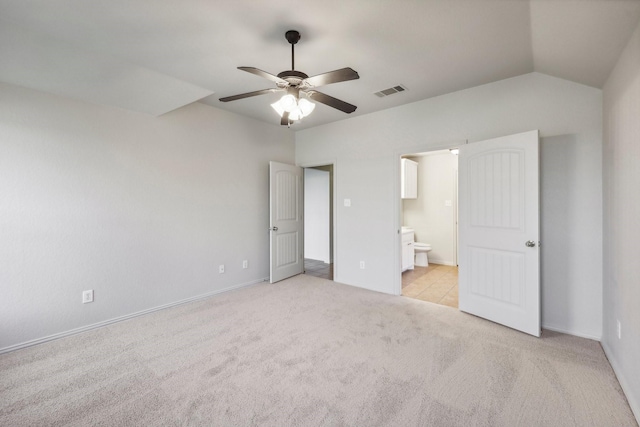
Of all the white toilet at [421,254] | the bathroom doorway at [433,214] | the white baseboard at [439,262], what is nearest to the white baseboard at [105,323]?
the bathroom doorway at [433,214]

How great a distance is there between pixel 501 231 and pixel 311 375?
2.33 m

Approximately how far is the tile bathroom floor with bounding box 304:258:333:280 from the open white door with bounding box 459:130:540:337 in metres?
2.38

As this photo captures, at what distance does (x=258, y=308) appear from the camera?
11.0ft

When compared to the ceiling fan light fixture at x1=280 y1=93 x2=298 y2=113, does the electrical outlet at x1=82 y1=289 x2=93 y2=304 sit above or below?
below

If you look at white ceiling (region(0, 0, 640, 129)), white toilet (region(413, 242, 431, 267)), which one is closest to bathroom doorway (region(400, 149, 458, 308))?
white toilet (region(413, 242, 431, 267))

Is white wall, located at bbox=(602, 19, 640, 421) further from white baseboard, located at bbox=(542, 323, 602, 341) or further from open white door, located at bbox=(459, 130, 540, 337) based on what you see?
open white door, located at bbox=(459, 130, 540, 337)

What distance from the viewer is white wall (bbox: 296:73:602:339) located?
2.57 m

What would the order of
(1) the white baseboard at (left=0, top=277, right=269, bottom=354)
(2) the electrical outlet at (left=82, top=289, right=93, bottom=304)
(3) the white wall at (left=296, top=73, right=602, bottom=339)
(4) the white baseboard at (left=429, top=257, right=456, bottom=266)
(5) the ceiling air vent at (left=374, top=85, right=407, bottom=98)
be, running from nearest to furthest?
(1) the white baseboard at (left=0, top=277, right=269, bottom=354) → (3) the white wall at (left=296, top=73, right=602, bottom=339) → (2) the electrical outlet at (left=82, top=289, right=93, bottom=304) → (5) the ceiling air vent at (left=374, top=85, right=407, bottom=98) → (4) the white baseboard at (left=429, top=257, right=456, bottom=266)

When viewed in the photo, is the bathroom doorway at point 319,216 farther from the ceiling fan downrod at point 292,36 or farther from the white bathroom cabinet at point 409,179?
the ceiling fan downrod at point 292,36

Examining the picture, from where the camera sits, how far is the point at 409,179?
5.84m

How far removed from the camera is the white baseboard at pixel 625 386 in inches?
63.6

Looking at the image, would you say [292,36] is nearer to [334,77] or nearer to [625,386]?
[334,77]

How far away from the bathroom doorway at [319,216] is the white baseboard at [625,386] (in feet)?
14.1

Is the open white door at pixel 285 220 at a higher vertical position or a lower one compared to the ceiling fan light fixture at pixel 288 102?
lower
